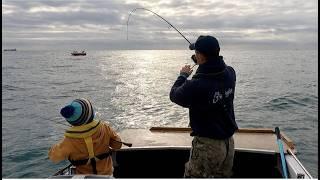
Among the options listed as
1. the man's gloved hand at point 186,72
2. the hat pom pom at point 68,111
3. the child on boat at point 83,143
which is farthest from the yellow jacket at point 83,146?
the man's gloved hand at point 186,72

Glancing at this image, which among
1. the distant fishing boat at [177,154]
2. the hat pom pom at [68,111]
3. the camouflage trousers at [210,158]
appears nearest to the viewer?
the hat pom pom at [68,111]

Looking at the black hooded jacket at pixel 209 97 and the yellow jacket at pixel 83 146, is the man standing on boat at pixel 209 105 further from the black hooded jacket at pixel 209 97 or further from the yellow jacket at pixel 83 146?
the yellow jacket at pixel 83 146

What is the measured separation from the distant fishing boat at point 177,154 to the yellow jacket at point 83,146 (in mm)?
1328

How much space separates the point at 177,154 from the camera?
6316mm

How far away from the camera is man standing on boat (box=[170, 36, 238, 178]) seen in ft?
13.8

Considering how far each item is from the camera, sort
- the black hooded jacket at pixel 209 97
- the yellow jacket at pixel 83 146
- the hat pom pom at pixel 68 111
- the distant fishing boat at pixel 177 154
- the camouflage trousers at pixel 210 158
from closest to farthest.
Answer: the black hooded jacket at pixel 209 97
the hat pom pom at pixel 68 111
the camouflage trousers at pixel 210 158
the yellow jacket at pixel 83 146
the distant fishing boat at pixel 177 154

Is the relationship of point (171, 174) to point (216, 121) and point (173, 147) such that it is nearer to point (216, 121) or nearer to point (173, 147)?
point (173, 147)

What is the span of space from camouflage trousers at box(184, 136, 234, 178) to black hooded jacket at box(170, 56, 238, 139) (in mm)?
94

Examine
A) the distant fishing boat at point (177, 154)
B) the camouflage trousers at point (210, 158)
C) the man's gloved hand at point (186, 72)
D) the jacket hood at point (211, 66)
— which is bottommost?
the distant fishing boat at point (177, 154)

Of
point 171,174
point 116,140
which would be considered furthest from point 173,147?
point 116,140

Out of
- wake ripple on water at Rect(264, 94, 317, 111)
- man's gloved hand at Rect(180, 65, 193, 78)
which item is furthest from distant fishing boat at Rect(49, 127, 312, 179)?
wake ripple on water at Rect(264, 94, 317, 111)

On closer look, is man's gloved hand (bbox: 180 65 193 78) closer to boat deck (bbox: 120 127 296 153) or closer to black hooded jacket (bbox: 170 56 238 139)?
black hooded jacket (bbox: 170 56 238 139)

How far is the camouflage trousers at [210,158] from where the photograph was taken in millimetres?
4434

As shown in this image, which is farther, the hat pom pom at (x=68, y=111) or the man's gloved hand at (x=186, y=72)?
the man's gloved hand at (x=186, y=72)
